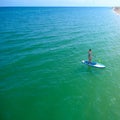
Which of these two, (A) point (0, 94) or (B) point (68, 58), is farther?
(B) point (68, 58)

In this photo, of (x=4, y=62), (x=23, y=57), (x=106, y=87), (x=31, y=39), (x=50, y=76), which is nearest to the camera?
(x=106, y=87)

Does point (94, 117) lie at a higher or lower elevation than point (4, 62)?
lower

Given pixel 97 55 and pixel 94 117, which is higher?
pixel 97 55

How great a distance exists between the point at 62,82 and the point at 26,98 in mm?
5816

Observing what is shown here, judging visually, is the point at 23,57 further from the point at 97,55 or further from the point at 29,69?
the point at 97,55

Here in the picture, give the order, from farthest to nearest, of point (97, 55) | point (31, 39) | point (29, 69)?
point (31, 39) < point (97, 55) < point (29, 69)

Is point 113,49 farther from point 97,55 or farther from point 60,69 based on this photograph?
point 60,69

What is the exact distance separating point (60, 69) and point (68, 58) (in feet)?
16.7

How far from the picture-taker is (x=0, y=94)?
864 inches

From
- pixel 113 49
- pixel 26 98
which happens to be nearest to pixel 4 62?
pixel 26 98

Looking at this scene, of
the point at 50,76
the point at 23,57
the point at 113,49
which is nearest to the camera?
the point at 50,76

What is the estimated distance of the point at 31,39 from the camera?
145 feet

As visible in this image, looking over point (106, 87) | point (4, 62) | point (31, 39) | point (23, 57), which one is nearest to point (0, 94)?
point (4, 62)

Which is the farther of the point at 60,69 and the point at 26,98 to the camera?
the point at 60,69
